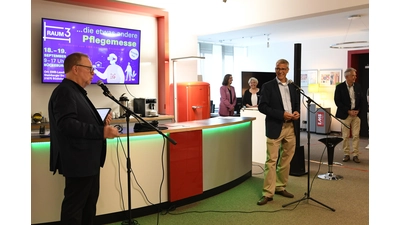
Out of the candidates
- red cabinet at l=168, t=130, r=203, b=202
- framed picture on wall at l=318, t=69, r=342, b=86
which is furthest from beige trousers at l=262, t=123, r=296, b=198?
framed picture on wall at l=318, t=69, r=342, b=86

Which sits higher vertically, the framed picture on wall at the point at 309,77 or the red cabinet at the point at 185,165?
the framed picture on wall at the point at 309,77

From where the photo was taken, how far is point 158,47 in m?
7.17

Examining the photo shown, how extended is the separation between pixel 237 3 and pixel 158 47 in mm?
1789

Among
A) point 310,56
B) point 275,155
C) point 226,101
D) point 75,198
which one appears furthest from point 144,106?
point 310,56

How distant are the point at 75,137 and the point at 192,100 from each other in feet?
15.0

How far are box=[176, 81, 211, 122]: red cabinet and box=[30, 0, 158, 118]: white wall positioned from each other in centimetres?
56

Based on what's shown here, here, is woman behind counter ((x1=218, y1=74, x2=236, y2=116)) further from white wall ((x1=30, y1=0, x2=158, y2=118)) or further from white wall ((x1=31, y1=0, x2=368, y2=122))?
white wall ((x1=30, y1=0, x2=158, y2=118))

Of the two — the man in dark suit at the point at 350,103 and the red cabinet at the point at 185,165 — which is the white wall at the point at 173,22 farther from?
the red cabinet at the point at 185,165

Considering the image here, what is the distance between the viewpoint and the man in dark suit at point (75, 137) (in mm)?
2523

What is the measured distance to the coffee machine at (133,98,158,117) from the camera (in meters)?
6.57

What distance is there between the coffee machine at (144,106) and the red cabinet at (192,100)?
25.6 inches

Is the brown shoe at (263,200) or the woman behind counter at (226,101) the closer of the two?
the brown shoe at (263,200)

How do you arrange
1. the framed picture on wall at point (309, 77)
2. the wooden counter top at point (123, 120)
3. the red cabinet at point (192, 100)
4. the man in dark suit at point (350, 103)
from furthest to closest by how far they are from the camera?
Answer: 1. the framed picture on wall at point (309, 77)
2. the red cabinet at point (192, 100)
3. the man in dark suit at point (350, 103)
4. the wooden counter top at point (123, 120)

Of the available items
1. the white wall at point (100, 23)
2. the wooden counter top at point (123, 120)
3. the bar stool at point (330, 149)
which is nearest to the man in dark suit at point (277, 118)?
the bar stool at point (330, 149)
